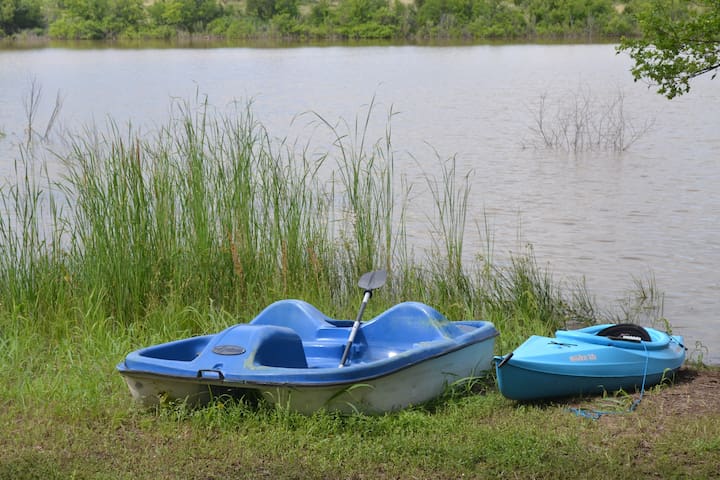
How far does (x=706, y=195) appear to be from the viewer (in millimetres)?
12539

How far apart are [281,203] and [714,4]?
3.44m

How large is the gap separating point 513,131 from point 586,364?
1336cm

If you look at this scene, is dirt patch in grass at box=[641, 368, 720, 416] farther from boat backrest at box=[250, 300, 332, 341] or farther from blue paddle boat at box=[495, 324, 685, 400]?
boat backrest at box=[250, 300, 332, 341]

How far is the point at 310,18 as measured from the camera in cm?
5900

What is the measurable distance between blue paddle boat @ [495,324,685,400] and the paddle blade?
0.93 m

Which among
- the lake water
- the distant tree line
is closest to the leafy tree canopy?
the lake water

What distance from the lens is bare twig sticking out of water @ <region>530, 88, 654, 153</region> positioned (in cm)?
1633

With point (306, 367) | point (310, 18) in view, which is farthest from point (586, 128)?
point (310, 18)

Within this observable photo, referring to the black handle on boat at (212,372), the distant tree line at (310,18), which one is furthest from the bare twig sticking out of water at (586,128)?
the distant tree line at (310,18)

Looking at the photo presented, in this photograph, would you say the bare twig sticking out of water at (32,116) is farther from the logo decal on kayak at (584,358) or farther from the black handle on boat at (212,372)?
the logo decal on kayak at (584,358)

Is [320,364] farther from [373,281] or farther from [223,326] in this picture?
[223,326]

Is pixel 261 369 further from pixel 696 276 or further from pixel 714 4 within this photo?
pixel 696 276

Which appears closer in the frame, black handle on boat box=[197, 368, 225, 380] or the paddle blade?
black handle on boat box=[197, 368, 225, 380]

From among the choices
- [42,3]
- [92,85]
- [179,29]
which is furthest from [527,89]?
[42,3]
